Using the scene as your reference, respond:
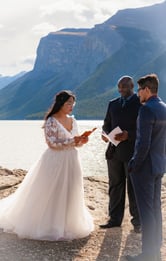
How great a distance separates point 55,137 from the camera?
264 inches

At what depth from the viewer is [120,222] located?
7.65 metres

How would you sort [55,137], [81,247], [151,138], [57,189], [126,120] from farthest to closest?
[126,120] → [57,189] → [55,137] → [81,247] → [151,138]

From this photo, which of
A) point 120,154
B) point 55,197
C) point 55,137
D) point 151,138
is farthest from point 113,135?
point 151,138

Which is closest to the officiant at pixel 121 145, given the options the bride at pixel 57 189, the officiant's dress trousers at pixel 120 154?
the officiant's dress trousers at pixel 120 154

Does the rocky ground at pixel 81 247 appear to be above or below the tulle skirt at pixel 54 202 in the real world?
below

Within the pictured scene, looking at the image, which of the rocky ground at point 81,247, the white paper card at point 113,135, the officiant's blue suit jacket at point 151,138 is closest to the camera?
the officiant's blue suit jacket at point 151,138

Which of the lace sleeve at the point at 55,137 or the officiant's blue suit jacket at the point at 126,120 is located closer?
the lace sleeve at the point at 55,137

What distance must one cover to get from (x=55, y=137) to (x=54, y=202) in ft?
3.58

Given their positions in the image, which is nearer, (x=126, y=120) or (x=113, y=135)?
(x=113, y=135)

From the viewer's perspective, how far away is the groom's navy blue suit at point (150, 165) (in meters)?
5.10

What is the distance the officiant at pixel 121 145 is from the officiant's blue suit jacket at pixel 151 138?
1582mm

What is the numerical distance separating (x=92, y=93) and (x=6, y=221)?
185 m

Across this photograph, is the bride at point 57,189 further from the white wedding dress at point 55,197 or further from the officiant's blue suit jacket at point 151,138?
the officiant's blue suit jacket at point 151,138

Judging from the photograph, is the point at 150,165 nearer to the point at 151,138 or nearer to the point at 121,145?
the point at 151,138
